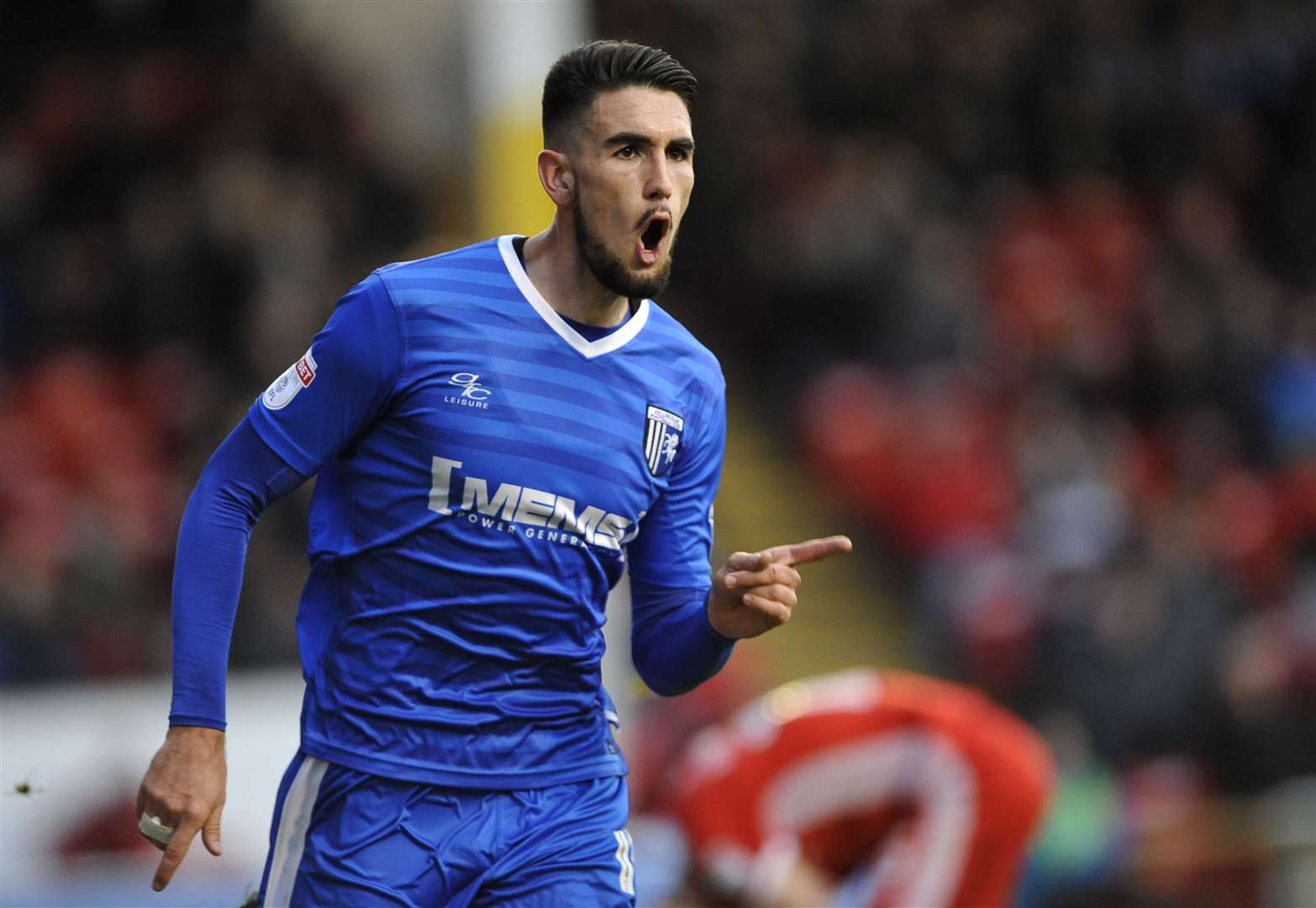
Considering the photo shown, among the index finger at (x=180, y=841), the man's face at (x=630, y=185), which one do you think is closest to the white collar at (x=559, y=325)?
the man's face at (x=630, y=185)

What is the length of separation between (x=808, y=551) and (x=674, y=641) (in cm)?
42

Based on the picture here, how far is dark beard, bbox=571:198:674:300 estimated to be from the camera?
10.9 ft

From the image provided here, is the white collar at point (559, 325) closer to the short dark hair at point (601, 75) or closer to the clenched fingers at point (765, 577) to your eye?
the short dark hair at point (601, 75)

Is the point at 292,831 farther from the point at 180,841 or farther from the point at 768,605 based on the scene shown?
the point at 768,605

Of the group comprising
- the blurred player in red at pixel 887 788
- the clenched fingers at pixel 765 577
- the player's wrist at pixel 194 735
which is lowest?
the blurred player in red at pixel 887 788

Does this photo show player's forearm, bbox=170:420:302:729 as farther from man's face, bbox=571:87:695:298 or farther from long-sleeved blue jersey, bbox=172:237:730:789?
man's face, bbox=571:87:695:298

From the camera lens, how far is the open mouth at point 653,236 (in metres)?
3.31

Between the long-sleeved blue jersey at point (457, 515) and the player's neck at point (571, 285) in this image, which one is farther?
the player's neck at point (571, 285)

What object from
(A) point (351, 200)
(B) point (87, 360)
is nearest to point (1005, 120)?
(A) point (351, 200)

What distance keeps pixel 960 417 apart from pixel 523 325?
869 centimetres

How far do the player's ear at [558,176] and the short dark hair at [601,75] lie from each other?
0.12 feet

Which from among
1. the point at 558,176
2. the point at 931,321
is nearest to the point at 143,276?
the point at 931,321

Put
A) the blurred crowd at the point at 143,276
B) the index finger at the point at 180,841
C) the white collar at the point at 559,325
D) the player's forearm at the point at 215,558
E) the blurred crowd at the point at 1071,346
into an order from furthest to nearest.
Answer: the blurred crowd at the point at 143,276 < the blurred crowd at the point at 1071,346 < the white collar at the point at 559,325 < the player's forearm at the point at 215,558 < the index finger at the point at 180,841

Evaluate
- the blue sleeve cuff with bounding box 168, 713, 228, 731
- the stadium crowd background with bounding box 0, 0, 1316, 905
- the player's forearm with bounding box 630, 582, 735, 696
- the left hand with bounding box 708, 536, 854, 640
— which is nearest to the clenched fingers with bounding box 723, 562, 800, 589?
the left hand with bounding box 708, 536, 854, 640
